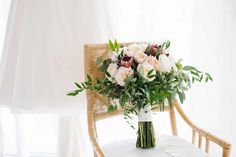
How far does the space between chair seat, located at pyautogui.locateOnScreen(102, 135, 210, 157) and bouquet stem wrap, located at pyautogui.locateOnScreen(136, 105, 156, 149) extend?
0.02 meters

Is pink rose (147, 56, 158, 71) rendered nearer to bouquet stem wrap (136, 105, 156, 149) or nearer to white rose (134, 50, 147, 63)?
white rose (134, 50, 147, 63)

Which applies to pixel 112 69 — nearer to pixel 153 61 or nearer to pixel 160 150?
pixel 153 61

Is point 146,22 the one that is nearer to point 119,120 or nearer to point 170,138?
point 119,120

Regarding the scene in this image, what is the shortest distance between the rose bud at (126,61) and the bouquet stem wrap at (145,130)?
0.60 feet

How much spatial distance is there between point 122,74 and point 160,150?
373 mm

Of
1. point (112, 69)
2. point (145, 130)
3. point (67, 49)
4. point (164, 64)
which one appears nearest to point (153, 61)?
point (164, 64)

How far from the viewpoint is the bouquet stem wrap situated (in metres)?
1.08

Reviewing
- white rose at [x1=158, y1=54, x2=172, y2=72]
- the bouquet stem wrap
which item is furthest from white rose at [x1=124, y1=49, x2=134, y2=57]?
the bouquet stem wrap

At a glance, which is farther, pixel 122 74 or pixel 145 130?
pixel 145 130

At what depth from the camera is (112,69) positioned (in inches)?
39.9

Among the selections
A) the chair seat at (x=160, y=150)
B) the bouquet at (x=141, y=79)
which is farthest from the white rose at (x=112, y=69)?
the chair seat at (x=160, y=150)

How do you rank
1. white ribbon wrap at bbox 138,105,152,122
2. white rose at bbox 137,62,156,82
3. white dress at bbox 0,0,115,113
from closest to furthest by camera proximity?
white rose at bbox 137,62,156,82, white ribbon wrap at bbox 138,105,152,122, white dress at bbox 0,0,115,113

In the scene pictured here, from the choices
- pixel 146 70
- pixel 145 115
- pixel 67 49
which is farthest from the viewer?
pixel 67 49

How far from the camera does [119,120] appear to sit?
1.46 m
